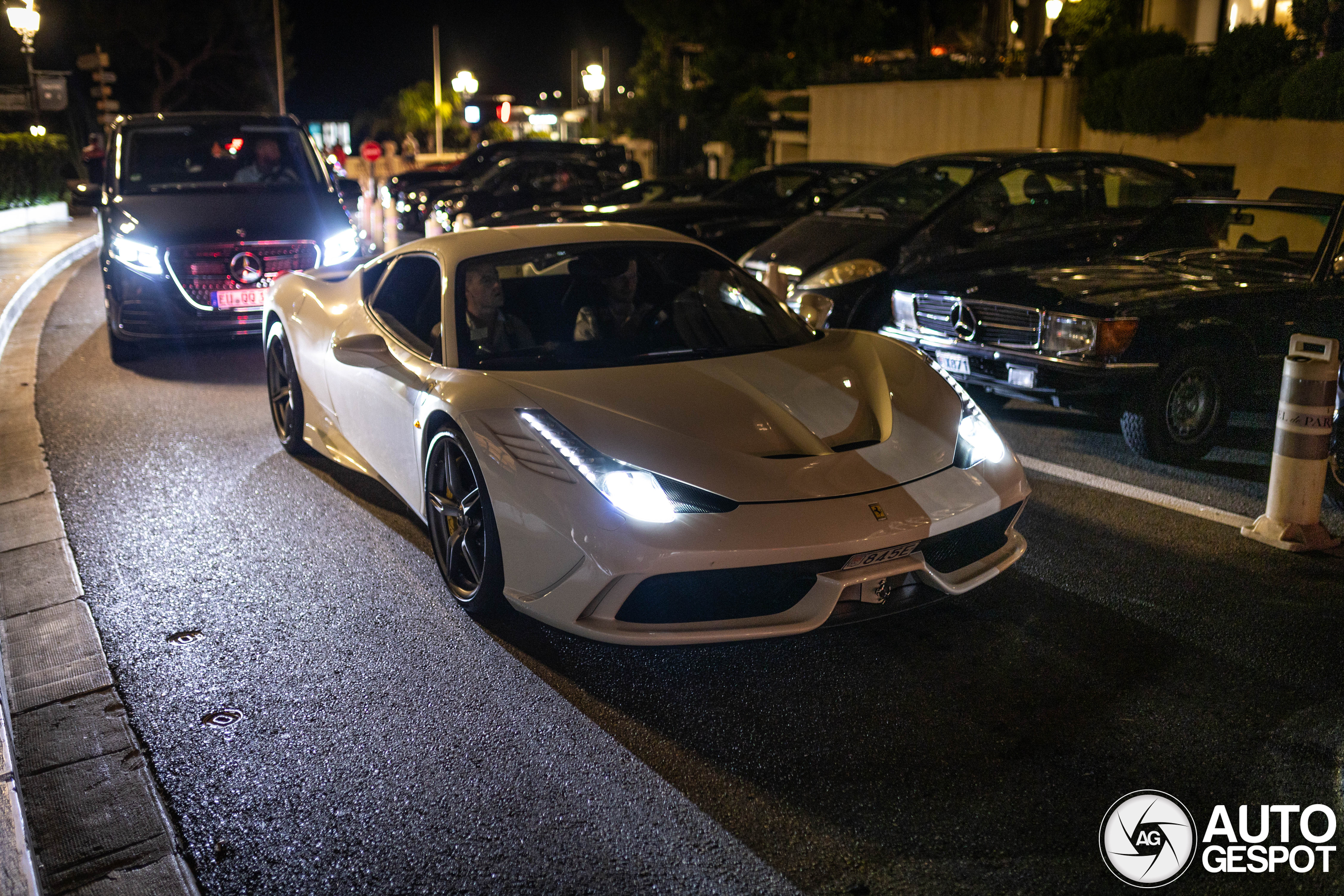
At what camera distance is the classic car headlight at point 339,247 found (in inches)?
377

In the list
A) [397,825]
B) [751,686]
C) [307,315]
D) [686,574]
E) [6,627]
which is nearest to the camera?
[397,825]

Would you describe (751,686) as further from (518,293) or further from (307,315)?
(307,315)

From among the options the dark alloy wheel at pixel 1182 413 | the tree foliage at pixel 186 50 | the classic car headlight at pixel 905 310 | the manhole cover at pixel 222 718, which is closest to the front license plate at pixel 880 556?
the manhole cover at pixel 222 718

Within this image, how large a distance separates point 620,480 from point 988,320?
396cm

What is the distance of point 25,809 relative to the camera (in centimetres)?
317

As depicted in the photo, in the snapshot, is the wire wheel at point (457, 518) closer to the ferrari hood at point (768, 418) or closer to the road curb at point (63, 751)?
the ferrari hood at point (768, 418)

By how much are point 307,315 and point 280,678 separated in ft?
8.98

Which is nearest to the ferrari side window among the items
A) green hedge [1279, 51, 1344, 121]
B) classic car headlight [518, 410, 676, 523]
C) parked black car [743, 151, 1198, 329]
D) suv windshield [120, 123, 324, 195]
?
classic car headlight [518, 410, 676, 523]

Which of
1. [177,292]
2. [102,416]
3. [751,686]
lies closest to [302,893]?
[751,686]

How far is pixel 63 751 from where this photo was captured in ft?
11.4

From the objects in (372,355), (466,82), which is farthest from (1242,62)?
(466,82)

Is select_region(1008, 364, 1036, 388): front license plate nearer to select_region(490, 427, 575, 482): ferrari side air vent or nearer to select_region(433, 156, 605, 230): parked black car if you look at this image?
select_region(490, 427, 575, 482): ferrari side air vent

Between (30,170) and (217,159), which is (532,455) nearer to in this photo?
(217,159)

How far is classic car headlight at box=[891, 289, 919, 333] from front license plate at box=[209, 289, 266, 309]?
4849mm
